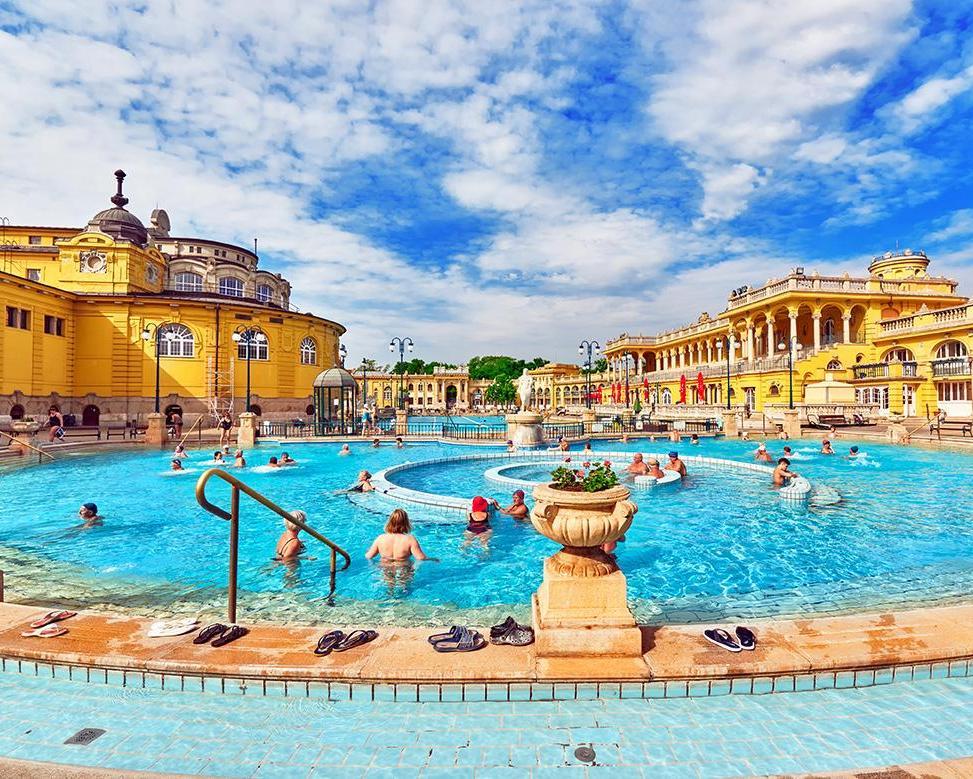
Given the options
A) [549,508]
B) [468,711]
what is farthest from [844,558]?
[468,711]

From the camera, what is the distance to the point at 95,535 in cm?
1013

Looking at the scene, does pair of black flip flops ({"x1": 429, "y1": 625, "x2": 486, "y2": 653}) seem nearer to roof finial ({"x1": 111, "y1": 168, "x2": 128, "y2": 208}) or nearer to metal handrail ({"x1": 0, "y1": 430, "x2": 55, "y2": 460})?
metal handrail ({"x1": 0, "y1": 430, "x2": 55, "y2": 460})

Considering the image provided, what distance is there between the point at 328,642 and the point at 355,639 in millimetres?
216

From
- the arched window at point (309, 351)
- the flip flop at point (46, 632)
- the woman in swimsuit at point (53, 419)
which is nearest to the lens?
the flip flop at point (46, 632)

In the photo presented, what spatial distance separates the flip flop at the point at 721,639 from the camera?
4.06m

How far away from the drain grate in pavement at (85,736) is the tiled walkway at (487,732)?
0.05 meters

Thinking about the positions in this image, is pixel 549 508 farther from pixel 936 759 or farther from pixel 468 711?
pixel 936 759

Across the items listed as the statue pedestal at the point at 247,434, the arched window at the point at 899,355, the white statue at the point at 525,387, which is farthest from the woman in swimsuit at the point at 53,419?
the arched window at the point at 899,355

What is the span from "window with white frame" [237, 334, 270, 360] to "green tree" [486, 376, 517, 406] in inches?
2752

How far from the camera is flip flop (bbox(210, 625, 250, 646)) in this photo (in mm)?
4223

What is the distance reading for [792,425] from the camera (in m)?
29.7

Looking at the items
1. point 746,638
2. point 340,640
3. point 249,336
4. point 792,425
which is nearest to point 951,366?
point 792,425

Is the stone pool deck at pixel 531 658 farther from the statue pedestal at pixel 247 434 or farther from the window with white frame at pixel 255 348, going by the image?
the window with white frame at pixel 255 348

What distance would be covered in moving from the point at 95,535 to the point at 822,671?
1213 cm
